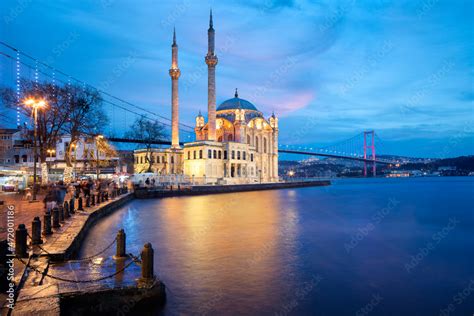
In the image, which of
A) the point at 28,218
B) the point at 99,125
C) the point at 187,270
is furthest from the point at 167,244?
the point at 99,125

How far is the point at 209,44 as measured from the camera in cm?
5438

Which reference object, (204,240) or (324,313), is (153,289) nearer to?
(324,313)

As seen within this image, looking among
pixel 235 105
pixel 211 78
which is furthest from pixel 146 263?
pixel 235 105

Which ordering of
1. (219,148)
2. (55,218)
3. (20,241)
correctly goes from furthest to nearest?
(219,148)
(55,218)
(20,241)

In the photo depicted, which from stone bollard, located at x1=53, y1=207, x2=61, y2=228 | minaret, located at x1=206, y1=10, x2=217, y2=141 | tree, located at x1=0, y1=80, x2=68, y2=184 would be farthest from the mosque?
stone bollard, located at x1=53, y1=207, x2=61, y2=228

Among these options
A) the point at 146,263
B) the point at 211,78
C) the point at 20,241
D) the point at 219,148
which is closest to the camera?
Result: the point at 146,263

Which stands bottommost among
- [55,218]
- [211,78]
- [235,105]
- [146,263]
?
[146,263]

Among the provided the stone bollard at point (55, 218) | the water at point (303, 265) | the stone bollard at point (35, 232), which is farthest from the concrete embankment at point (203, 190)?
the stone bollard at point (35, 232)

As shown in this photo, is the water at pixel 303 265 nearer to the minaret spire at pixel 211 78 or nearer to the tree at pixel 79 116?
the tree at pixel 79 116

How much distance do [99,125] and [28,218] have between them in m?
24.2

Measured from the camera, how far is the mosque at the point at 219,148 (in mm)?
51656

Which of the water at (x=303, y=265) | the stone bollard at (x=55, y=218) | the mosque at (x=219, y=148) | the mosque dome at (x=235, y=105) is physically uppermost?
the mosque dome at (x=235, y=105)

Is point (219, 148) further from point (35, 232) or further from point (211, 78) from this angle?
point (35, 232)

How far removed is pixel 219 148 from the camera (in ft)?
173
